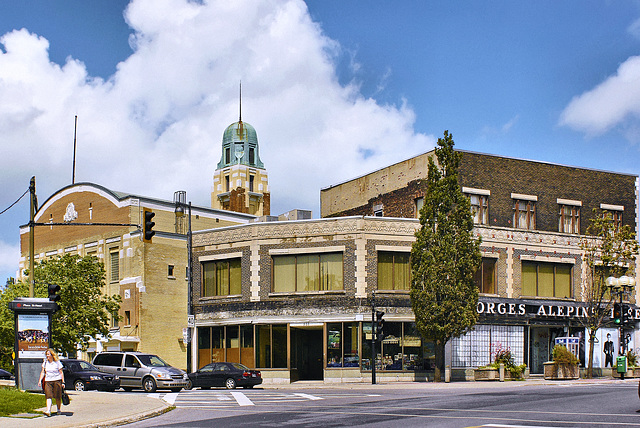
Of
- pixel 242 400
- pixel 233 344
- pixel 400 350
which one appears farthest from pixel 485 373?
pixel 242 400

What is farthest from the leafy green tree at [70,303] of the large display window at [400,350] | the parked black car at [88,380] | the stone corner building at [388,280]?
the large display window at [400,350]

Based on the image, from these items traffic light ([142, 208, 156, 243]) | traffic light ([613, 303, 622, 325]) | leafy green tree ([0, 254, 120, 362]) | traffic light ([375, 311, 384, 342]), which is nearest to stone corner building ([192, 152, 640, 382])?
traffic light ([375, 311, 384, 342])

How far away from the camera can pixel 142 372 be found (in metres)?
33.7

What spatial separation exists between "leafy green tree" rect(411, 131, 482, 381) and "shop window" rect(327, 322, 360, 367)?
3684mm

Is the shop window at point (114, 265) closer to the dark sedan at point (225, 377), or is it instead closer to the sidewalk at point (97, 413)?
the dark sedan at point (225, 377)

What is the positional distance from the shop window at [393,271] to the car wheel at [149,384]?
45.1 ft

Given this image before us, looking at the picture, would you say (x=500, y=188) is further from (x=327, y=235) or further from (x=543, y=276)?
(x=327, y=235)

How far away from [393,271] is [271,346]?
25.7 feet

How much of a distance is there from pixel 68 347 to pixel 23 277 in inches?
692

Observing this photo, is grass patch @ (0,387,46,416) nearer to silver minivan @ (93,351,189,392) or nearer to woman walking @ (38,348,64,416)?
woman walking @ (38,348,64,416)

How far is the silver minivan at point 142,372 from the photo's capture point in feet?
109

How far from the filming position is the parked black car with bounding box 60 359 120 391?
108 feet

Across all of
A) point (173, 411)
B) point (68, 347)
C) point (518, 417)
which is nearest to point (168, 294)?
point (68, 347)

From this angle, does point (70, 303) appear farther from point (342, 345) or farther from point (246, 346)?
point (342, 345)
